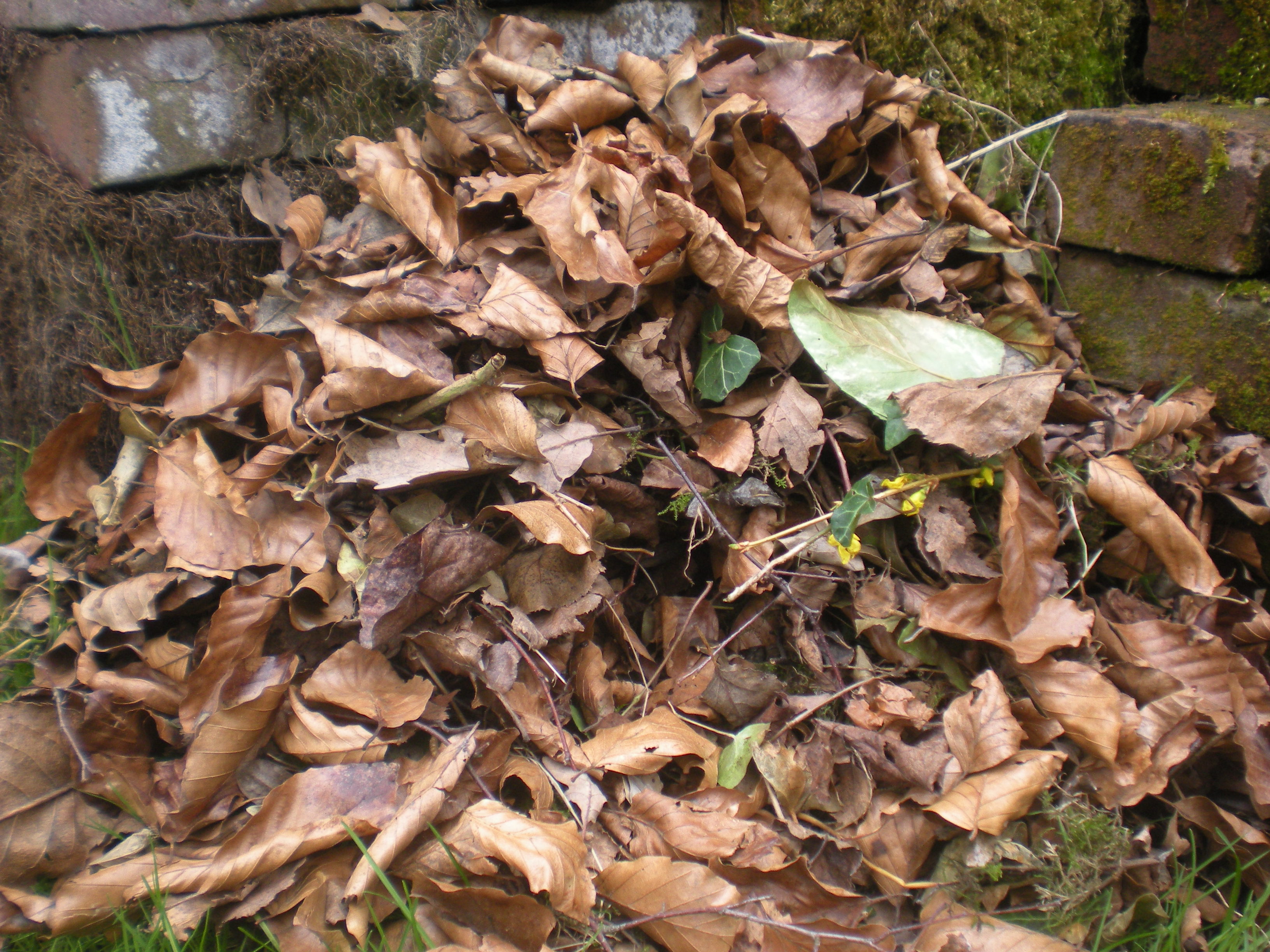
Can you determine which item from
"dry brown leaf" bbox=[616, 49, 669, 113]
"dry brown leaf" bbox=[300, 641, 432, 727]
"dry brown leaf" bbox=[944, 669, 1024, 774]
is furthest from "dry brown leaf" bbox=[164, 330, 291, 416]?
"dry brown leaf" bbox=[944, 669, 1024, 774]

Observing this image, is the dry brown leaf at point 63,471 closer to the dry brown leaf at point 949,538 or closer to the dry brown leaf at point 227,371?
the dry brown leaf at point 227,371

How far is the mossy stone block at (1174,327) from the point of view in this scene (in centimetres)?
168

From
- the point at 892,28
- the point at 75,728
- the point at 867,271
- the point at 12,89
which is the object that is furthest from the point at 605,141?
the point at 75,728

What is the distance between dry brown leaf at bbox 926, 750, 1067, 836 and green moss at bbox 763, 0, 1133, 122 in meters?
1.67

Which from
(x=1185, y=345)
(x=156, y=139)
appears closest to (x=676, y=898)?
(x=1185, y=345)

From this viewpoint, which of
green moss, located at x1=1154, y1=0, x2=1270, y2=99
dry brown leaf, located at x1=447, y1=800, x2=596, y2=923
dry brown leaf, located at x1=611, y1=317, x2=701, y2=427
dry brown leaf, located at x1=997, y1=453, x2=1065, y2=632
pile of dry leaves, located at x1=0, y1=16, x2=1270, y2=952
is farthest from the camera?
green moss, located at x1=1154, y1=0, x2=1270, y2=99

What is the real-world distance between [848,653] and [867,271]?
0.84 meters

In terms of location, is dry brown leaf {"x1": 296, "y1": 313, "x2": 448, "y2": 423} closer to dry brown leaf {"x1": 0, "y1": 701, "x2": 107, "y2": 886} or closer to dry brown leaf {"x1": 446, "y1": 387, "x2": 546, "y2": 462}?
dry brown leaf {"x1": 446, "y1": 387, "x2": 546, "y2": 462}

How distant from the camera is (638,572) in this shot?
160 centimetres

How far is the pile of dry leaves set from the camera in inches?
47.8

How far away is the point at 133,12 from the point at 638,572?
1736mm

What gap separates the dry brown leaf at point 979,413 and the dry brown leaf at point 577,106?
951 millimetres

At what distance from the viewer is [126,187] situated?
1.79 m

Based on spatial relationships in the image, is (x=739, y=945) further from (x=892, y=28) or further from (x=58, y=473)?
(x=892, y=28)
